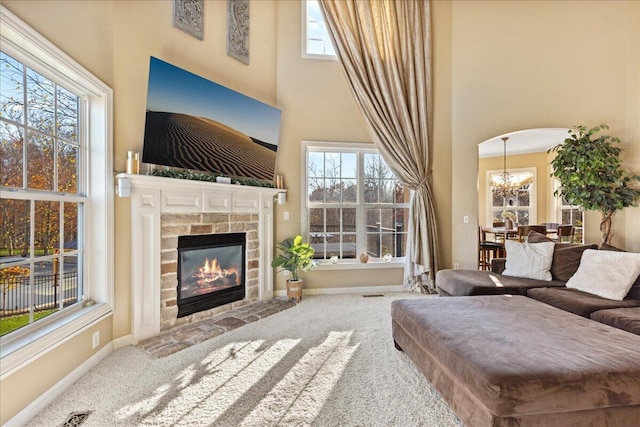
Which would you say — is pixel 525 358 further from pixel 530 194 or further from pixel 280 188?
pixel 530 194

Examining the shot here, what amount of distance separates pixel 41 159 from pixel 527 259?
458cm

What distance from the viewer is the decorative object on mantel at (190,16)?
326 cm

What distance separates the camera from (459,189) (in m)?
4.68

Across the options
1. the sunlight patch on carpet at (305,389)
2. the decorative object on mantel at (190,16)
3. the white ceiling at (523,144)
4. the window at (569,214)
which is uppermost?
the decorative object on mantel at (190,16)

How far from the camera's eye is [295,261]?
4.07 meters

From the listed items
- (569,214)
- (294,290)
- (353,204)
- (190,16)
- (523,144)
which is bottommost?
(294,290)

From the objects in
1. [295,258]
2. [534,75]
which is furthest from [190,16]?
[534,75]

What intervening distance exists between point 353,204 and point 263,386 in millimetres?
3000

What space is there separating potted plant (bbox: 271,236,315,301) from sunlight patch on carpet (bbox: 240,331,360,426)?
1.36 metres

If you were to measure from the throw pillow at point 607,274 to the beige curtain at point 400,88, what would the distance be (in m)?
1.72

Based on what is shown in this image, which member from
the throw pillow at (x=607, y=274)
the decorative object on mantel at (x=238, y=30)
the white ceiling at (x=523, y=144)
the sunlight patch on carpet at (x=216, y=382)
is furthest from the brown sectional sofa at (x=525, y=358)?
the white ceiling at (x=523, y=144)

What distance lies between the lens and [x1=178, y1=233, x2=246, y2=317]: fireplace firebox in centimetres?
327

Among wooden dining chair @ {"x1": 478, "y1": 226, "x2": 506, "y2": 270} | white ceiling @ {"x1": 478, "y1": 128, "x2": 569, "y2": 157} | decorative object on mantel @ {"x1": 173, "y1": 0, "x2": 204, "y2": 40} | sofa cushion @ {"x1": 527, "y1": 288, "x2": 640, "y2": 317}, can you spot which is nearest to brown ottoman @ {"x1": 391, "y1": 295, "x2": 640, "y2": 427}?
sofa cushion @ {"x1": 527, "y1": 288, "x2": 640, "y2": 317}

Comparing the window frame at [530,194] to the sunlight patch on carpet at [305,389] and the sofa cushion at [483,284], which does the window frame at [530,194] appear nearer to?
the sofa cushion at [483,284]
